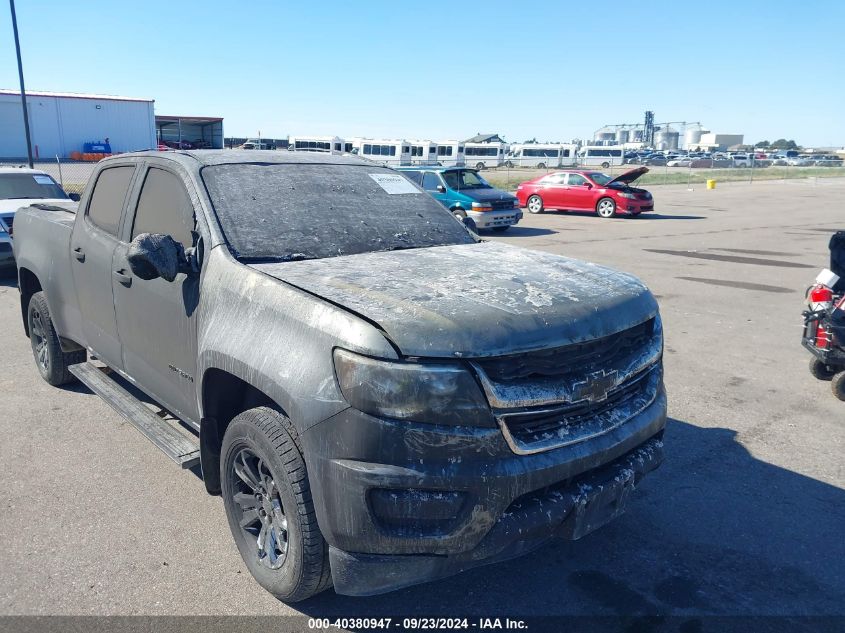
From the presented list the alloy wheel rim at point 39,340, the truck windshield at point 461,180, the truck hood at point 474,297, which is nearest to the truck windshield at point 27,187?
the alloy wheel rim at point 39,340

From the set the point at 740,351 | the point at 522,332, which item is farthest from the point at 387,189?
the point at 740,351

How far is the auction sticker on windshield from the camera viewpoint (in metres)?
4.53

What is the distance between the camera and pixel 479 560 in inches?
101

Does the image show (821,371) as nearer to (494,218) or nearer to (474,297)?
(474,297)

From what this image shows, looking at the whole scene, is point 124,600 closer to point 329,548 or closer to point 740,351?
point 329,548

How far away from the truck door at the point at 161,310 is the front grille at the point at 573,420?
1.71 m

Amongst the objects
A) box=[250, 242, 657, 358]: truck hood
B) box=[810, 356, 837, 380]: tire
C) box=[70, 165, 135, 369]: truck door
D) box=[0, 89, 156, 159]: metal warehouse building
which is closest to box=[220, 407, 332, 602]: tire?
box=[250, 242, 657, 358]: truck hood

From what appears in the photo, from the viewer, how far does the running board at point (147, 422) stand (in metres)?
3.51

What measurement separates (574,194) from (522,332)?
862 inches

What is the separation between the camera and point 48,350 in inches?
221

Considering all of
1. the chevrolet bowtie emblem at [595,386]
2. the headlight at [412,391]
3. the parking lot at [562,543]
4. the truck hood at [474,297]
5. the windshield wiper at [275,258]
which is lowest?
the parking lot at [562,543]

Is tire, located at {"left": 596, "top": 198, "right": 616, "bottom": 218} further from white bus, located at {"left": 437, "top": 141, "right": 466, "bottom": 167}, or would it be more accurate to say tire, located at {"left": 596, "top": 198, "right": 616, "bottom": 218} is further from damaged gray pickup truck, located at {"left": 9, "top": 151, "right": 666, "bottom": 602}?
white bus, located at {"left": 437, "top": 141, "right": 466, "bottom": 167}

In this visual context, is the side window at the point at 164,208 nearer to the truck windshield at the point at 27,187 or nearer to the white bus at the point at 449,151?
the truck windshield at the point at 27,187

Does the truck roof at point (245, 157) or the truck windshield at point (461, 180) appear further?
the truck windshield at point (461, 180)
